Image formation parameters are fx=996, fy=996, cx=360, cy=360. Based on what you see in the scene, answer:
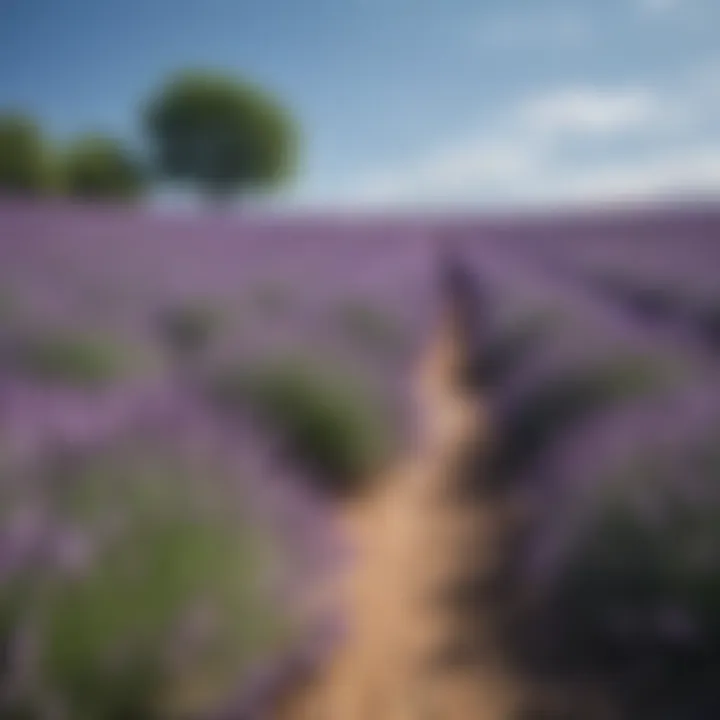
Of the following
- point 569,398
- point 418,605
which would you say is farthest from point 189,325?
point 418,605

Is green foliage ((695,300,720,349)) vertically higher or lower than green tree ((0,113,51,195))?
lower

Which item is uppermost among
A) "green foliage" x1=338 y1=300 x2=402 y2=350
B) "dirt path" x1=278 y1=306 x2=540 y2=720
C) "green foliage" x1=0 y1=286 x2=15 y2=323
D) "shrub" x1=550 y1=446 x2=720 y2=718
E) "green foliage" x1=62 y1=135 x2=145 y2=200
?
"green foliage" x1=62 y1=135 x2=145 y2=200

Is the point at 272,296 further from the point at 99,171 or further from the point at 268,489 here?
the point at 99,171

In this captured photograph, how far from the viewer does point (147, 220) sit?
13.0 m

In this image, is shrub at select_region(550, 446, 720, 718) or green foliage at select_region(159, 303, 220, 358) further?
green foliage at select_region(159, 303, 220, 358)

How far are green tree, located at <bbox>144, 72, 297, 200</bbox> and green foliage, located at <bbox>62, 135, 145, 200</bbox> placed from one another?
163 centimetres

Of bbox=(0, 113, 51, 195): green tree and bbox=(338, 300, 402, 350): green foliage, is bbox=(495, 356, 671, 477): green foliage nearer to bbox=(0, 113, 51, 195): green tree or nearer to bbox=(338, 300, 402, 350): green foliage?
bbox=(338, 300, 402, 350): green foliage

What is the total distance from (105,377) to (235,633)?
6.93 ft

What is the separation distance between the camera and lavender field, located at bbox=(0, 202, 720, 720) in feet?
6.61

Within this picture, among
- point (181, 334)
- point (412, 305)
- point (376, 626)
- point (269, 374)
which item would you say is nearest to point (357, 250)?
point (412, 305)

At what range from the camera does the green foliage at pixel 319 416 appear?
4062 millimetres

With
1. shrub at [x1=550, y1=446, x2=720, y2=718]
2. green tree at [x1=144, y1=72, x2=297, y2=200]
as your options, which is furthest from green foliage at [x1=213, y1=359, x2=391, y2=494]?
green tree at [x1=144, y1=72, x2=297, y2=200]

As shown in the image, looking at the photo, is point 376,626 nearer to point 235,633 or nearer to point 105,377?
point 235,633

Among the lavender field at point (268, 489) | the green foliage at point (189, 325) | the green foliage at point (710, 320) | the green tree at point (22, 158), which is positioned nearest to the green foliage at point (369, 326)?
the lavender field at point (268, 489)
